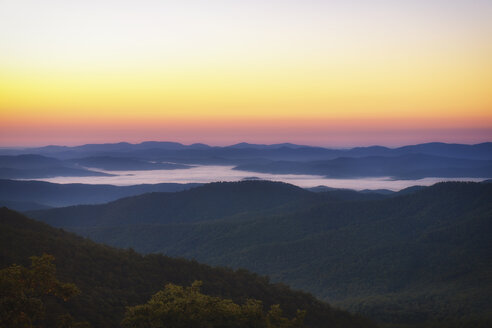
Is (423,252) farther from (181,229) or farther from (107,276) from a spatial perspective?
(107,276)

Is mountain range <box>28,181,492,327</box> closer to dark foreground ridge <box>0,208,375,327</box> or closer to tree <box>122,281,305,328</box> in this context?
dark foreground ridge <box>0,208,375,327</box>

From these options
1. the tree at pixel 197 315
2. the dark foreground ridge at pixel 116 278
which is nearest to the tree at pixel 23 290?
the tree at pixel 197 315

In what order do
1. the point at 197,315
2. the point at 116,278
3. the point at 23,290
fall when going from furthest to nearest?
the point at 116,278 < the point at 197,315 < the point at 23,290

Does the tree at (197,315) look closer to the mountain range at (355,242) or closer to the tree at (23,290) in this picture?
the tree at (23,290)

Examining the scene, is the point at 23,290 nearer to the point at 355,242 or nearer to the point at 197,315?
the point at 197,315

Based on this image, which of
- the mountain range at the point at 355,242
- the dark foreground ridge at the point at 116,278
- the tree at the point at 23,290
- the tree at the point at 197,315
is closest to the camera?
the tree at the point at 23,290

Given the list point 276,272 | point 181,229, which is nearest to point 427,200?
point 276,272

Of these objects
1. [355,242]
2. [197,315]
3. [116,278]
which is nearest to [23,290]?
[197,315]

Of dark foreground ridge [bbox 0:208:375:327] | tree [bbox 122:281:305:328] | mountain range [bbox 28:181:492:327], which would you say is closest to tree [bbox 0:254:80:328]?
tree [bbox 122:281:305:328]

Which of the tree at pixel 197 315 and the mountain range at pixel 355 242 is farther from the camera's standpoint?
the mountain range at pixel 355 242
